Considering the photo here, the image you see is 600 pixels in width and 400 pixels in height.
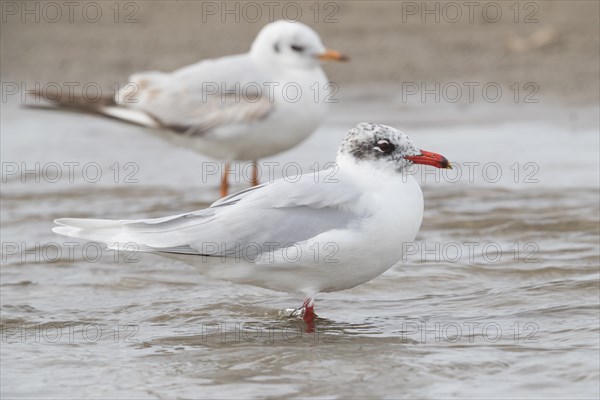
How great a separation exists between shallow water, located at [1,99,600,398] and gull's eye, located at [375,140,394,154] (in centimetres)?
88

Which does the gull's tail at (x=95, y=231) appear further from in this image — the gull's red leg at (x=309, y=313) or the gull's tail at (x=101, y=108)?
the gull's tail at (x=101, y=108)

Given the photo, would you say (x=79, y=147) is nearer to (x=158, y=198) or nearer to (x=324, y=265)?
(x=158, y=198)

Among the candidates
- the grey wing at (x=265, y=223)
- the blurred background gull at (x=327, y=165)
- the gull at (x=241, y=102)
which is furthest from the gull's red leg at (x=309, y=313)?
the gull at (x=241, y=102)

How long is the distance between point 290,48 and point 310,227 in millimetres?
3782

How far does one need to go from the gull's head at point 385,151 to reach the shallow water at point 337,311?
2.63 ft

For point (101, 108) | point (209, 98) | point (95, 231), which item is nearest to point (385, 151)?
point (95, 231)

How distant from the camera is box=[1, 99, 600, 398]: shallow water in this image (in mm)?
5234

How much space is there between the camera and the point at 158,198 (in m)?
9.49

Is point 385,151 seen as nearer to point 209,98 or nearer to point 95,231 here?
point 95,231

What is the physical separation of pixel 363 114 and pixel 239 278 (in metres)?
6.89

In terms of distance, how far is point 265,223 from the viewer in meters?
5.94

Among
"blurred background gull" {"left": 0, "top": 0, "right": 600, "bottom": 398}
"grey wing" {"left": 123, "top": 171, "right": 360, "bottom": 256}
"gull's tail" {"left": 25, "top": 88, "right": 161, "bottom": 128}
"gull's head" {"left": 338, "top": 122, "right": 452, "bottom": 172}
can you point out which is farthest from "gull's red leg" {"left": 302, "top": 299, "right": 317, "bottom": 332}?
"gull's tail" {"left": 25, "top": 88, "right": 161, "bottom": 128}

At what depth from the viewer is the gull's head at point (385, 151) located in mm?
6043

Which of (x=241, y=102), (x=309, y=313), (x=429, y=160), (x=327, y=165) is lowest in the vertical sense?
(x=309, y=313)
